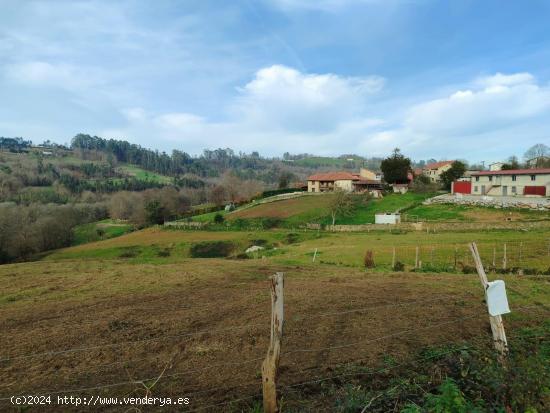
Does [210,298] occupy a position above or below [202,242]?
above

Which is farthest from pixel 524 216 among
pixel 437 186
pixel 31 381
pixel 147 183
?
pixel 147 183

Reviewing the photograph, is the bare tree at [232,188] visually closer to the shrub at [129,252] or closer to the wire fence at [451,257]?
the shrub at [129,252]

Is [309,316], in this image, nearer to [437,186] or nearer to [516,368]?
[516,368]

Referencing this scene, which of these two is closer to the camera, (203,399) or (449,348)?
(203,399)

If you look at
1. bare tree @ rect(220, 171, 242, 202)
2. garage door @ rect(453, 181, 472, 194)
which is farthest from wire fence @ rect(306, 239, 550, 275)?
bare tree @ rect(220, 171, 242, 202)

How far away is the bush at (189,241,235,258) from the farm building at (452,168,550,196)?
144 feet

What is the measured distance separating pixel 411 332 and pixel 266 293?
18.8 feet

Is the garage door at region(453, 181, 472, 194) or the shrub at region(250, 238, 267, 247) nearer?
the shrub at region(250, 238, 267, 247)

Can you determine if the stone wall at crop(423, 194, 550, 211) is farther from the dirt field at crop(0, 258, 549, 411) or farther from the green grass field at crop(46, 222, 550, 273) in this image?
the dirt field at crop(0, 258, 549, 411)

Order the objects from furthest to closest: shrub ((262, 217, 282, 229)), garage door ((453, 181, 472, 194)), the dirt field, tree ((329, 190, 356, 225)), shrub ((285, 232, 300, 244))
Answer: garage door ((453, 181, 472, 194)), shrub ((262, 217, 282, 229)), tree ((329, 190, 356, 225)), shrub ((285, 232, 300, 244)), the dirt field

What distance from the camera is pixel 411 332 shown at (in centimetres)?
889

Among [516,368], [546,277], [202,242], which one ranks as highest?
[516,368]

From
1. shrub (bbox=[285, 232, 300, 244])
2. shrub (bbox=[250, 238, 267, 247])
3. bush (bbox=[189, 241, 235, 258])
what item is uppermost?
shrub (bbox=[285, 232, 300, 244])

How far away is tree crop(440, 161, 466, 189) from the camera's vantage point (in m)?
71.9
